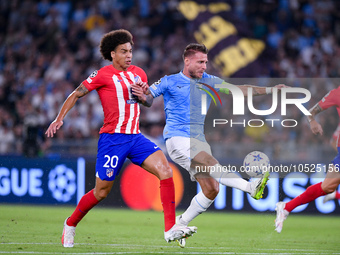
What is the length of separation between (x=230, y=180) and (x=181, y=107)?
1.06m

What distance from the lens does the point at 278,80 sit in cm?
1414

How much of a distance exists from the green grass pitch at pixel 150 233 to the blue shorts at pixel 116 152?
825 mm

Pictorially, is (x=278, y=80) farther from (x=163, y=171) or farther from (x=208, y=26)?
(x=163, y=171)

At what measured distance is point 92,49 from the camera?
1667 cm

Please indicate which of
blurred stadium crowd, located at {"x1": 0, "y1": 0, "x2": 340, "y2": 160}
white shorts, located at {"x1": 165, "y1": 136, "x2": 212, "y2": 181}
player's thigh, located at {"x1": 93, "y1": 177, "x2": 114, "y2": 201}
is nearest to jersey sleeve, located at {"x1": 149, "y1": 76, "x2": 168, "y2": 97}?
white shorts, located at {"x1": 165, "y1": 136, "x2": 212, "y2": 181}

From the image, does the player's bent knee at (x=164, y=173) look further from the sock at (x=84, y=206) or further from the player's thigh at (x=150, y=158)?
the sock at (x=84, y=206)

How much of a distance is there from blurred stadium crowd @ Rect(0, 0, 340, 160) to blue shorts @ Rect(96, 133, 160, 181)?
617 cm

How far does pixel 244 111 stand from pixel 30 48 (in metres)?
7.31

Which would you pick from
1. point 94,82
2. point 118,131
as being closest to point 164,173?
point 118,131

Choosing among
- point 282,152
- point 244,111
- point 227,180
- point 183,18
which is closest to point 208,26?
point 183,18

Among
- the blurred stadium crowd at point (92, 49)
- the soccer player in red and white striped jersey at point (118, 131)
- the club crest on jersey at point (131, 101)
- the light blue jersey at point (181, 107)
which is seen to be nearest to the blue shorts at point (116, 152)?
the soccer player in red and white striped jersey at point (118, 131)

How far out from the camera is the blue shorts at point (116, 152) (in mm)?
6594

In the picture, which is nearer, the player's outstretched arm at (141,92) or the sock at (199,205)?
the player's outstretched arm at (141,92)

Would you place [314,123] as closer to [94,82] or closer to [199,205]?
[199,205]
